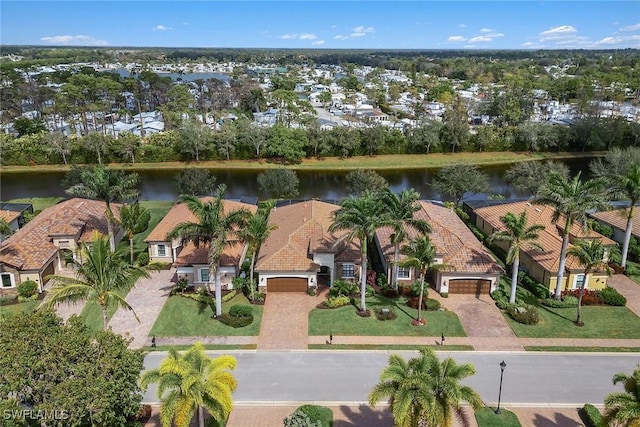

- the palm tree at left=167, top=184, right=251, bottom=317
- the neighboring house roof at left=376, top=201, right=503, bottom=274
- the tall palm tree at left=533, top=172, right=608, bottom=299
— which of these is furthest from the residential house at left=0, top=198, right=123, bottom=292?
the tall palm tree at left=533, top=172, right=608, bottom=299

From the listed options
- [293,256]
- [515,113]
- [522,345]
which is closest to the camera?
[522,345]

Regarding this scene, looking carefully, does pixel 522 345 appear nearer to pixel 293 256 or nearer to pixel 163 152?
pixel 293 256

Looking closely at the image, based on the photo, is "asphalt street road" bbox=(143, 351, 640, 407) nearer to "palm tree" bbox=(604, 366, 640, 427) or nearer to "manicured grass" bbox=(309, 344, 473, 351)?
"manicured grass" bbox=(309, 344, 473, 351)

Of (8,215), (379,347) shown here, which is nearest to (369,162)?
(8,215)

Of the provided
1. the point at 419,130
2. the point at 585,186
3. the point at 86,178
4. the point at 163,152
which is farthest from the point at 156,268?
the point at 419,130

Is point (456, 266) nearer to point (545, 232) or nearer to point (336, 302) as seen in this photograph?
point (336, 302)

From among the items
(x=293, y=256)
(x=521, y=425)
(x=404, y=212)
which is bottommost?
(x=521, y=425)

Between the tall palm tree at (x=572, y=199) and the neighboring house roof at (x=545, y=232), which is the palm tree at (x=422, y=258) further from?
the neighboring house roof at (x=545, y=232)
